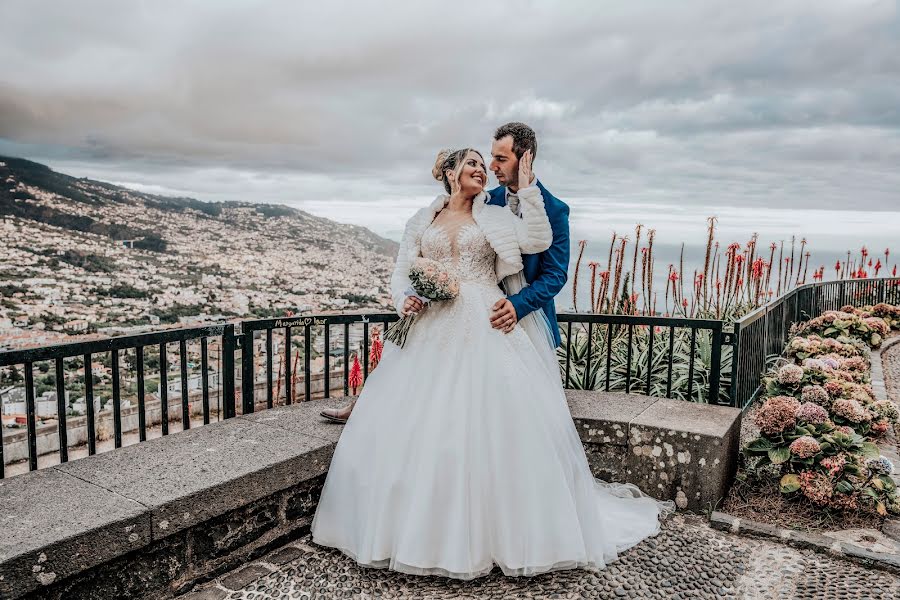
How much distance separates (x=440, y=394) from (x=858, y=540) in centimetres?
244

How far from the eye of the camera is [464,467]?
2.60 meters

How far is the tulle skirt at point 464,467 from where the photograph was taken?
2.58 metres

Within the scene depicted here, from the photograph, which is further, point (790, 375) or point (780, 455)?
point (790, 375)

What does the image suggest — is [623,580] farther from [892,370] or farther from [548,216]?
[892,370]

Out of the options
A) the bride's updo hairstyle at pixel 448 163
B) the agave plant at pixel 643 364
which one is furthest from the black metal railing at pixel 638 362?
the bride's updo hairstyle at pixel 448 163

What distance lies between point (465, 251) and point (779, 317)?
575cm

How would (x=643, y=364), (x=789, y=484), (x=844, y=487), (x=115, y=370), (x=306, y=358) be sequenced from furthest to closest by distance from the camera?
(x=643, y=364), (x=306, y=358), (x=789, y=484), (x=844, y=487), (x=115, y=370)

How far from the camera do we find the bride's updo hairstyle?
316cm

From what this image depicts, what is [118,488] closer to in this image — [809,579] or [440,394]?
[440,394]

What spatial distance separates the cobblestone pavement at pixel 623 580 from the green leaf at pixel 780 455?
2.13ft

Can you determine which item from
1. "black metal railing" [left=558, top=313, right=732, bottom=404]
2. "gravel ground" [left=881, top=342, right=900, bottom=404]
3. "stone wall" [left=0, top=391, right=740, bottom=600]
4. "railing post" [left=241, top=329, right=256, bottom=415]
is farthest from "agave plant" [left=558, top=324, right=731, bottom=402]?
"railing post" [left=241, top=329, right=256, bottom=415]

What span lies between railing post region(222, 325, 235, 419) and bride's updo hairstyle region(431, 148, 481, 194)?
1.52m

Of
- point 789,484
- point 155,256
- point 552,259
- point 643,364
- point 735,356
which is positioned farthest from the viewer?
point 155,256

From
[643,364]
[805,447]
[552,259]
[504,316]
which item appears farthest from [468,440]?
[643,364]
